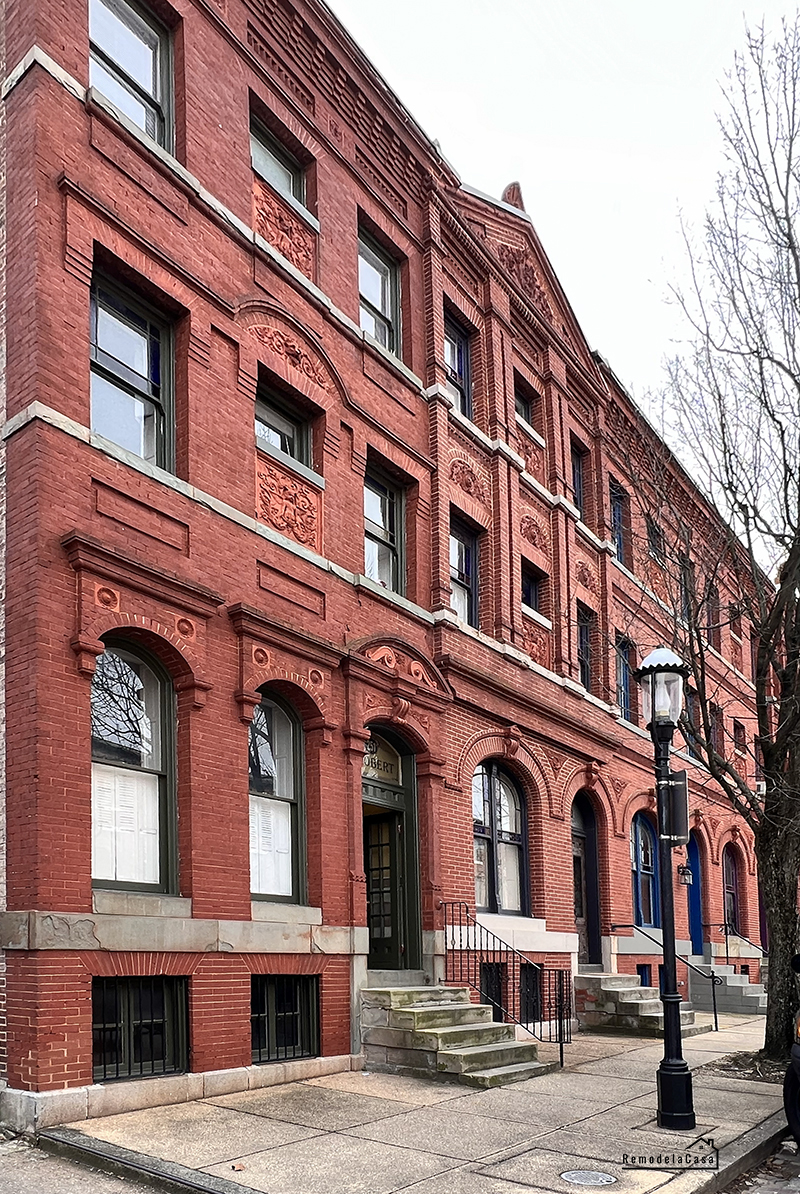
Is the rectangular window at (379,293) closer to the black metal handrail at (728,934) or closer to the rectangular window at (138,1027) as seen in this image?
the rectangular window at (138,1027)

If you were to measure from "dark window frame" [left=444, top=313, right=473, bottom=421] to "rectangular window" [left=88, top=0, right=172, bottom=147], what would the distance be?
6.87 m

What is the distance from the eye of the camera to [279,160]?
50.4ft

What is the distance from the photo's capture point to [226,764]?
12.0m

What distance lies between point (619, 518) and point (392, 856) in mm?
12678

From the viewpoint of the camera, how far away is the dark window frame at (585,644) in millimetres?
22844

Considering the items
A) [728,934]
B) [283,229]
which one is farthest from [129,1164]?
[728,934]

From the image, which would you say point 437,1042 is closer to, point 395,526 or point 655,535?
point 395,526

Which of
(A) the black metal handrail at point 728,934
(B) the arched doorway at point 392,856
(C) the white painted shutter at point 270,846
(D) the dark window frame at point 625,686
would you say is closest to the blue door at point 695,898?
(A) the black metal handrail at point 728,934

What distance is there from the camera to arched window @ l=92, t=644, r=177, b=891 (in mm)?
10711

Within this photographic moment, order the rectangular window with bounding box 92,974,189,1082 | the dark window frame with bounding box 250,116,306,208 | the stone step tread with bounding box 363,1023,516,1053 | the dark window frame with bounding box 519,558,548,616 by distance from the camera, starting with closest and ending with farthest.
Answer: the rectangular window with bounding box 92,974,189,1082
the stone step tread with bounding box 363,1023,516,1053
the dark window frame with bounding box 250,116,306,208
the dark window frame with bounding box 519,558,548,616

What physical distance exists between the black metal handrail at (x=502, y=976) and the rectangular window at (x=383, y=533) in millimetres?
4394

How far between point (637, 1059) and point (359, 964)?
4.23 m

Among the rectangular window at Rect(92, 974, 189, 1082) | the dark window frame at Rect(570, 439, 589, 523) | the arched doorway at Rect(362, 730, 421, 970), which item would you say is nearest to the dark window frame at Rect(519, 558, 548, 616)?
the dark window frame at Rect(570, 439, 589, 523)

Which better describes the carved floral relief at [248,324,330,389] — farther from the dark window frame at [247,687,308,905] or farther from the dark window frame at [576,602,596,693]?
the dark window frame at [576,602,596,693]
